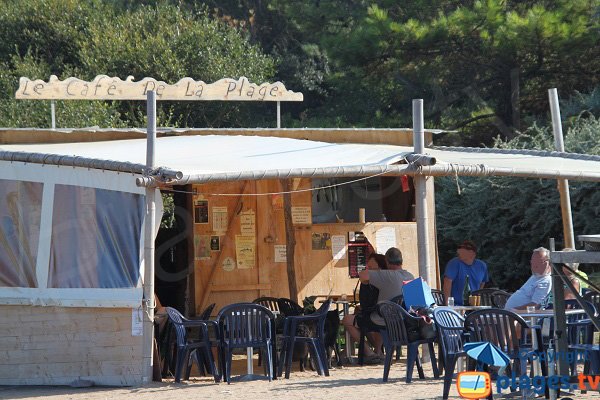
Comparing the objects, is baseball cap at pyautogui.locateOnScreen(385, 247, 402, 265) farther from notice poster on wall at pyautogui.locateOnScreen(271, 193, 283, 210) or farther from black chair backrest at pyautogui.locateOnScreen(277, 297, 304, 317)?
notice poster on wall at pyautogui.locateOnScreen(271, 193, 283, 210)

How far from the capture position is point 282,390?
9297 millimetres

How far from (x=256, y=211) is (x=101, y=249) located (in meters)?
3.47

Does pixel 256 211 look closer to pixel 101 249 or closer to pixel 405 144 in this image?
pixel 405 144

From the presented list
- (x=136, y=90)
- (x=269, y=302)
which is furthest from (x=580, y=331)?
(x=136, y=90)

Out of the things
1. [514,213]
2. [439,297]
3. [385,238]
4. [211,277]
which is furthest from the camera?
[514,213]

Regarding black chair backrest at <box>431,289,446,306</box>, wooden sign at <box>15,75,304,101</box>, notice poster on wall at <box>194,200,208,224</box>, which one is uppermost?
wooden sign at <box>15,75,304,101</box>

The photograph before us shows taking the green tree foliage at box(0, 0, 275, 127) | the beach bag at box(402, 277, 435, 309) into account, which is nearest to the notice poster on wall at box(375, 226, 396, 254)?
the beach bag at box(402, 277, 435, 309)

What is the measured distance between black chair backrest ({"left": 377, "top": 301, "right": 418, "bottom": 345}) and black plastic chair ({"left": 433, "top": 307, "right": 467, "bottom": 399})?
1.56ft

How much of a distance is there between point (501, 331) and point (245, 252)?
16.7 ft

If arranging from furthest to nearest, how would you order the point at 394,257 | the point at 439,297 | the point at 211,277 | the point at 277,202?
1. the point at 277,202
2. the point at 211,277
3. the point at 439,297
4. the point at 394,257

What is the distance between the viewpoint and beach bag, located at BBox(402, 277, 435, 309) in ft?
32.1

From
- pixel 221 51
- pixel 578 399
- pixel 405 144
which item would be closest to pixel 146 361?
pixel 578 399

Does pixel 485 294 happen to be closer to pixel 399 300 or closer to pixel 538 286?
pixel 399 300

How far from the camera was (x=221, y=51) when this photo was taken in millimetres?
26328
